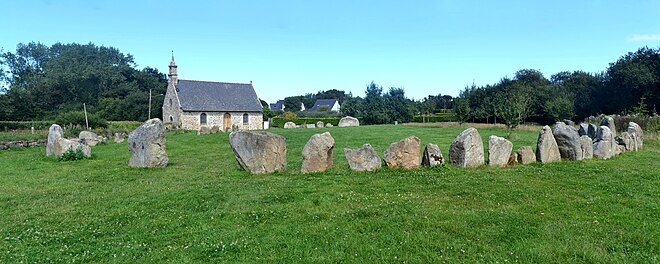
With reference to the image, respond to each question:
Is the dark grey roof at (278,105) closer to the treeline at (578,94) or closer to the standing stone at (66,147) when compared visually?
the treeline at (578,94)

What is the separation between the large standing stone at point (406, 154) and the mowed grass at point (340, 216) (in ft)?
2.15

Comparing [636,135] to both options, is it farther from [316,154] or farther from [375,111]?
[375,111]

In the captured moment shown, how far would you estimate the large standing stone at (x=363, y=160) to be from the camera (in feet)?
42.4

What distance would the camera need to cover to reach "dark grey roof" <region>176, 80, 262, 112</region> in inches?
2137

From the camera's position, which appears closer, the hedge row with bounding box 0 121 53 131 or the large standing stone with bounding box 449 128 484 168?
the large standing stone with bounding box 449 128 484 168

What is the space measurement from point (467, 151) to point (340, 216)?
684 centimetres

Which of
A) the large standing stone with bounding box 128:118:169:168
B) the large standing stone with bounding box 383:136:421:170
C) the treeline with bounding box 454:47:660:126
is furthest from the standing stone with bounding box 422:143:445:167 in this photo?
the treeline with bounding box 454:47:660:126

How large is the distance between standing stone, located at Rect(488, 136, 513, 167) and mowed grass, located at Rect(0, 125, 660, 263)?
0.75 m

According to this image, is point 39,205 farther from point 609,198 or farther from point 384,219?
point 609,198

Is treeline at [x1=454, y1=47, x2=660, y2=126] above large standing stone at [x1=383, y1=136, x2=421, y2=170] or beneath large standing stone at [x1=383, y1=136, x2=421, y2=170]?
above

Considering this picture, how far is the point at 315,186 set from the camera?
422 inches

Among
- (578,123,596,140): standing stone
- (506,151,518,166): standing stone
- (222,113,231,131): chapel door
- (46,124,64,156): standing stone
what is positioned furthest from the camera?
(222,113,231,131): chapel door

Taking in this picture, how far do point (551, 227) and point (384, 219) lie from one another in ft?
9.21

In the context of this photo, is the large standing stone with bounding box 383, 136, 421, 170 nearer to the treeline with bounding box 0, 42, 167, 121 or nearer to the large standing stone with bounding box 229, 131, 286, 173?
the large standing stone with bounding box 229, 131, 286, 173
